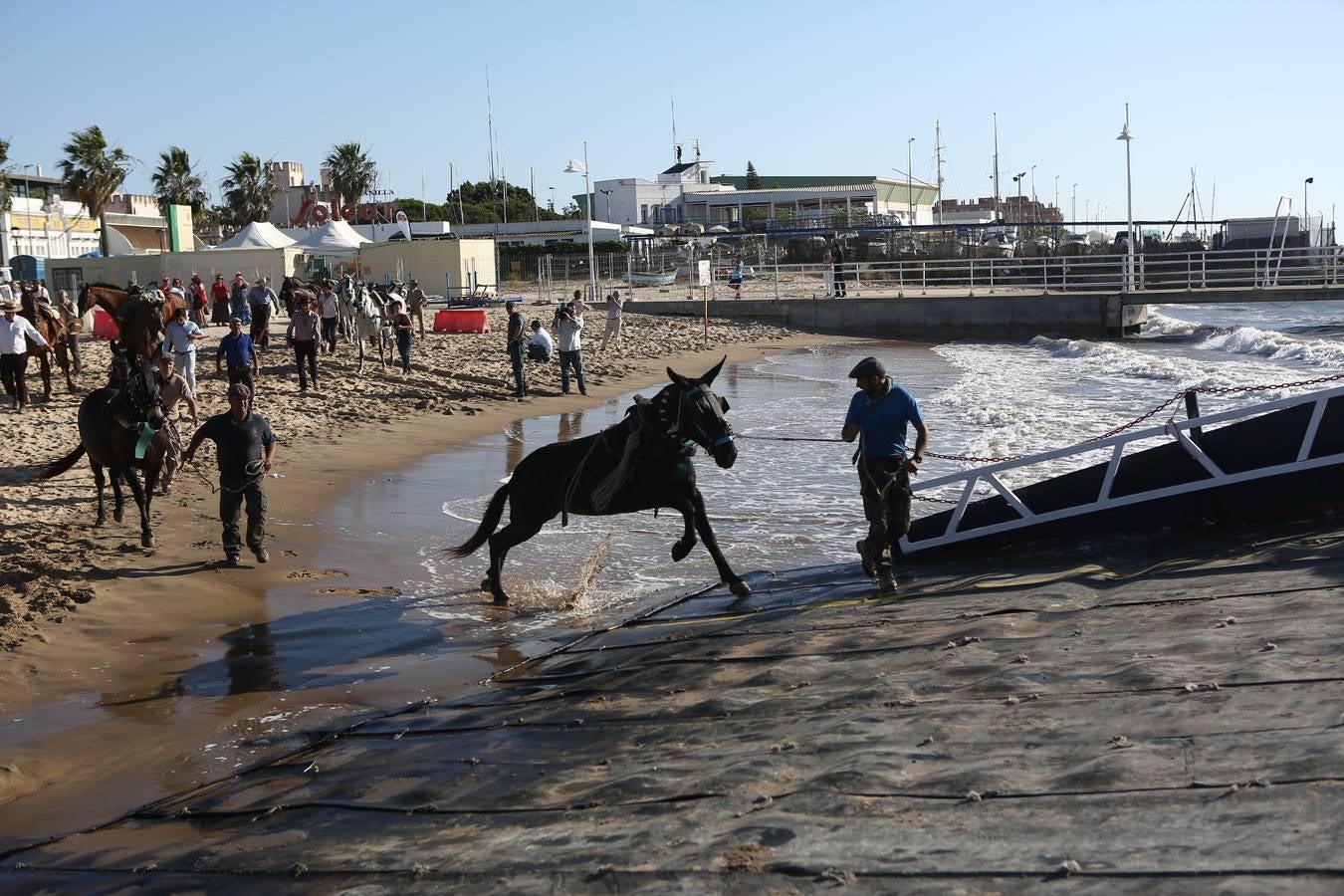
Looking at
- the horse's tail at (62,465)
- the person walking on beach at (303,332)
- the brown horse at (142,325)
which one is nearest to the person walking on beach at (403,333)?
the person walking on beach at (303,332)

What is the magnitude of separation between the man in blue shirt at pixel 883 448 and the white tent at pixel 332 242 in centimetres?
3891

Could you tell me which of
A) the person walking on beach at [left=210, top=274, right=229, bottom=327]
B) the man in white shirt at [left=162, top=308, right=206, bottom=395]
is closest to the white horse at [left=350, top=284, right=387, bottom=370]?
A: the man in white shirt at [left=162, top=308, right=206, bottom=395]

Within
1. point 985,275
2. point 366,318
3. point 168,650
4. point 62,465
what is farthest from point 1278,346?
point 168,650

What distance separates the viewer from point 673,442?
926cm

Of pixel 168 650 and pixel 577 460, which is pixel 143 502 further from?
pixel 577 460

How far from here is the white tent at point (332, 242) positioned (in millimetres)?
45594

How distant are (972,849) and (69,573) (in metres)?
8.80

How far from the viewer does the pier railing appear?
4275 centimetres

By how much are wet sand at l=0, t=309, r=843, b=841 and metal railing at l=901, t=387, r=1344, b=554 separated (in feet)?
12.2

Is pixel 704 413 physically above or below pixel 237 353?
below

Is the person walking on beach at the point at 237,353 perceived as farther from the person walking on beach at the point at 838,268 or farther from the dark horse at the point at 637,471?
the person walking on beach at the point at 838,268

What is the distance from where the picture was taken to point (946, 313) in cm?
4516

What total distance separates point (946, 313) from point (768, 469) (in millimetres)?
30222

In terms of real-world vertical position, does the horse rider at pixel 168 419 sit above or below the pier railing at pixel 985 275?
below
